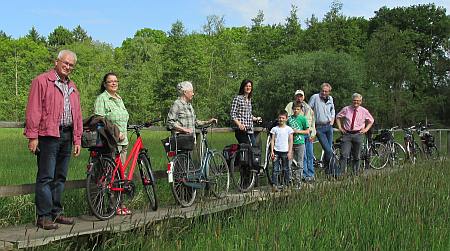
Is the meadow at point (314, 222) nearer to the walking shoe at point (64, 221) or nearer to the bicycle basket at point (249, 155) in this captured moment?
the walking shoe at point (64, 221)

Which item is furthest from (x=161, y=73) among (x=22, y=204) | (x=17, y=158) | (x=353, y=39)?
(x=22, y=204)

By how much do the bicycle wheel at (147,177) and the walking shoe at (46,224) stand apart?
5.02 feet

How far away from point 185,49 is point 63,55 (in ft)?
162

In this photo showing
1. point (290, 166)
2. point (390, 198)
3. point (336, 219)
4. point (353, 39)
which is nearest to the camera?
point (336, 219)

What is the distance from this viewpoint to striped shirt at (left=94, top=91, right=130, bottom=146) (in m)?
6.82

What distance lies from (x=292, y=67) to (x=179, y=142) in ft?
148

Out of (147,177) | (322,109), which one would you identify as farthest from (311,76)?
(147,177)

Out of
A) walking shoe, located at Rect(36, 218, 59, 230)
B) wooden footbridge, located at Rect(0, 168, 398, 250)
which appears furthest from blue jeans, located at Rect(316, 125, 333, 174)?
walking shoe, located at Rect(36, 218, 59, 230)

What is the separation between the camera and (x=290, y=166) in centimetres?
934

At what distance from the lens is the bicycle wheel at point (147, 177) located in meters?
7.06

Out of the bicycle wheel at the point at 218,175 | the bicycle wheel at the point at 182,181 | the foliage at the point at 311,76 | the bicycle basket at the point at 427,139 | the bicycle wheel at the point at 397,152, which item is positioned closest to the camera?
the bicycle wheel at the point at 182,181

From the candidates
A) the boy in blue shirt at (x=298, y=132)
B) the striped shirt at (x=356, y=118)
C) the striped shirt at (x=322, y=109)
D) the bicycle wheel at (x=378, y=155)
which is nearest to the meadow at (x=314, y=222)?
the boy in blue shirt at (x=298, y=132)

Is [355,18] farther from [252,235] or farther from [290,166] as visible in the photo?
[252,235]

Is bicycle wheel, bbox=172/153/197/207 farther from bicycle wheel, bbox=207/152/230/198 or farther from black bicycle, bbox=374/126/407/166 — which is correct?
black bicycle, bbox=374/126/407/166
